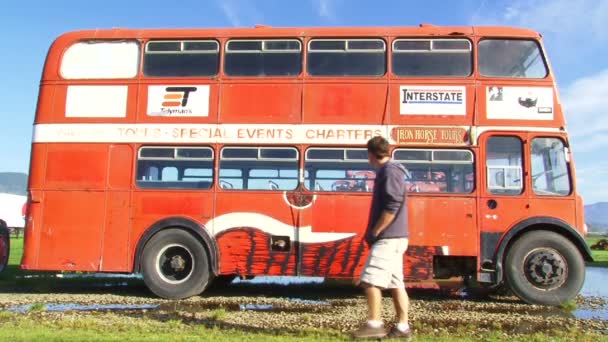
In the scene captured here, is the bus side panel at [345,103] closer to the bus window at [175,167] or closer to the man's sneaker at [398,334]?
the bus window at [175,167]

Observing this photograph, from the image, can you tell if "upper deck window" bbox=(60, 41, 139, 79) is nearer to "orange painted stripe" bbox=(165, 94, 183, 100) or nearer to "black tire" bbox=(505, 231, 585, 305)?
"orange painted stripe" bbox=(165, 94, 183, 100)

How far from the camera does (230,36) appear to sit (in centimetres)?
952

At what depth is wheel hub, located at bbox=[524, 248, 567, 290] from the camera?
846 cm

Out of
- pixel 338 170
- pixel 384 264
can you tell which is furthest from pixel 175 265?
pixel 384 264

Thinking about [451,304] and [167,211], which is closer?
[451,304]

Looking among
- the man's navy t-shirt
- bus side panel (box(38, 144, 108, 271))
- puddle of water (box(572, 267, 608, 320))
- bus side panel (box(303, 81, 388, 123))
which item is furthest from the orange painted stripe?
puddle of water (box(572, 267, 608, 320))

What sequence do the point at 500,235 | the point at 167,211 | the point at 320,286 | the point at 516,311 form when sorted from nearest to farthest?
the point at 516,311, the point at 500,235, the point at 167,211, the point at 320,286

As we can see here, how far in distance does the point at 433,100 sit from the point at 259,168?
10.1 feet

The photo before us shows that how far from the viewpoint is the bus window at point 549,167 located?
8672mm

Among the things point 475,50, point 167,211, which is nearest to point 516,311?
point 475,50

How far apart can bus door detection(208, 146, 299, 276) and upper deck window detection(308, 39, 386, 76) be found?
150 centimetres

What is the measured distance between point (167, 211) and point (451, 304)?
15.9 ft

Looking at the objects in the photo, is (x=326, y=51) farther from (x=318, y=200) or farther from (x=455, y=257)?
(x=455, y=257)

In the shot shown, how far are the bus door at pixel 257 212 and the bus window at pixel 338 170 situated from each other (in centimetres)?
27
